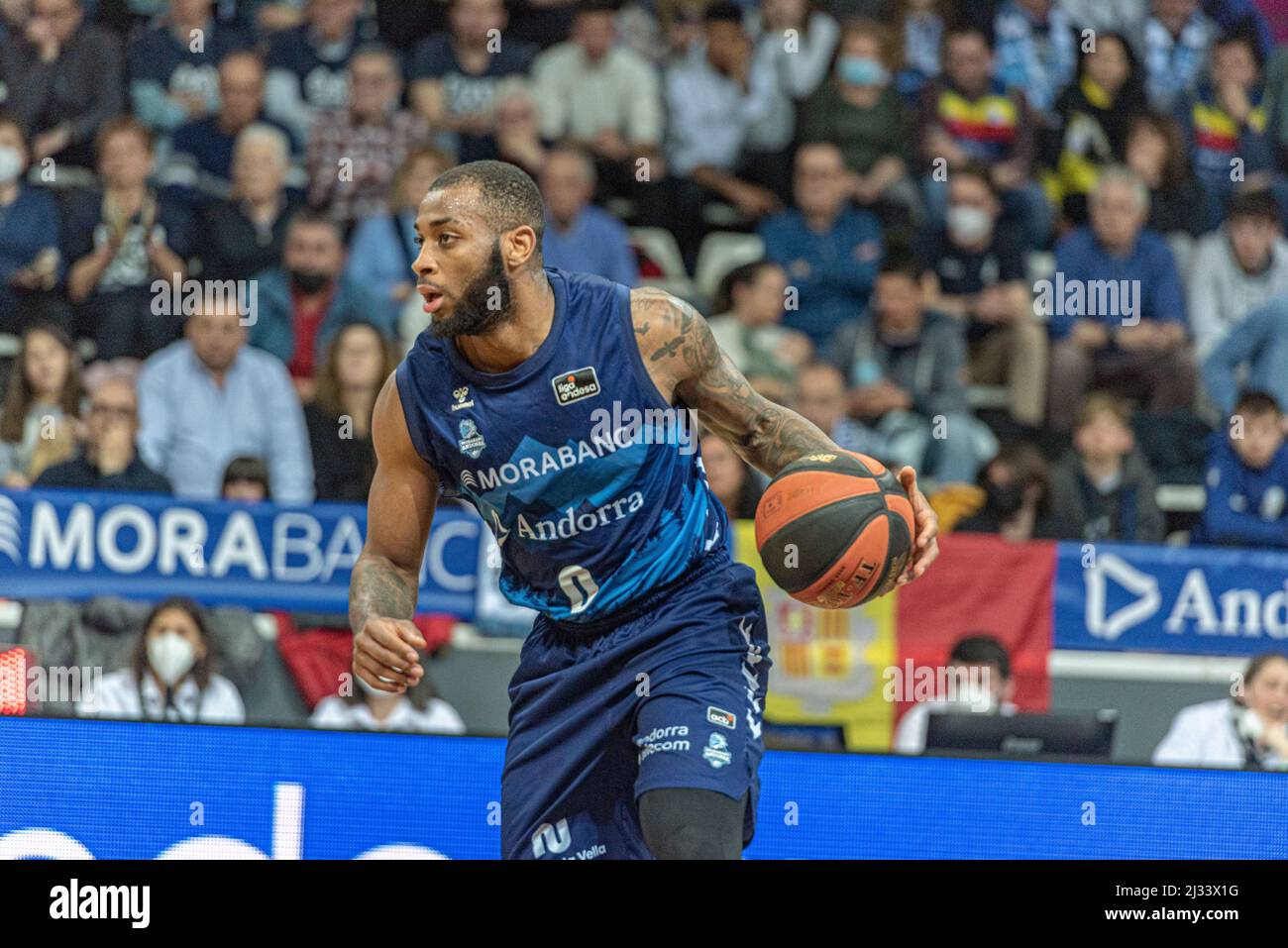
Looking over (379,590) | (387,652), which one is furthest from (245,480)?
(387,652)

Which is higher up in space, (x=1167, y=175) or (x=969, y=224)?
(x=1167, y=175)

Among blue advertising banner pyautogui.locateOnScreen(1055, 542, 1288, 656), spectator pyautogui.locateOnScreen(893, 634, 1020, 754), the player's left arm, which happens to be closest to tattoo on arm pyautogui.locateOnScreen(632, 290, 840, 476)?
the player's left arm

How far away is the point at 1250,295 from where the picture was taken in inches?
412

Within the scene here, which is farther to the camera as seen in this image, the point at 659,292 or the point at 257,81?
the point at 257,81

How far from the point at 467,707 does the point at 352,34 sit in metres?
4.59

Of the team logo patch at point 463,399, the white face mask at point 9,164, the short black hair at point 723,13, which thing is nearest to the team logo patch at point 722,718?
the team logo patch at point 463,399

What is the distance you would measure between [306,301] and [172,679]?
103 inches

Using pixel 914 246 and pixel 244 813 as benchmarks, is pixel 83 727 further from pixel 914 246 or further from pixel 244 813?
pixel 914 246

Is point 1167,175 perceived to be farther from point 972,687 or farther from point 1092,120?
point 972,687

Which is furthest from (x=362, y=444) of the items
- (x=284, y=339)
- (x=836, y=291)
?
(x=836, y=291)

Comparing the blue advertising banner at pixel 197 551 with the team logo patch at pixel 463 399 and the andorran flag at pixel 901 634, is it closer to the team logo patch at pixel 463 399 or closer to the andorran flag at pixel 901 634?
the andorran flag at pixel 901 634

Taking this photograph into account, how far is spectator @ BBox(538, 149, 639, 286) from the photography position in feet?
32.6

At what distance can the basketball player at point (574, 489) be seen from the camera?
15.9ft

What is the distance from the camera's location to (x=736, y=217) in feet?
35.9
